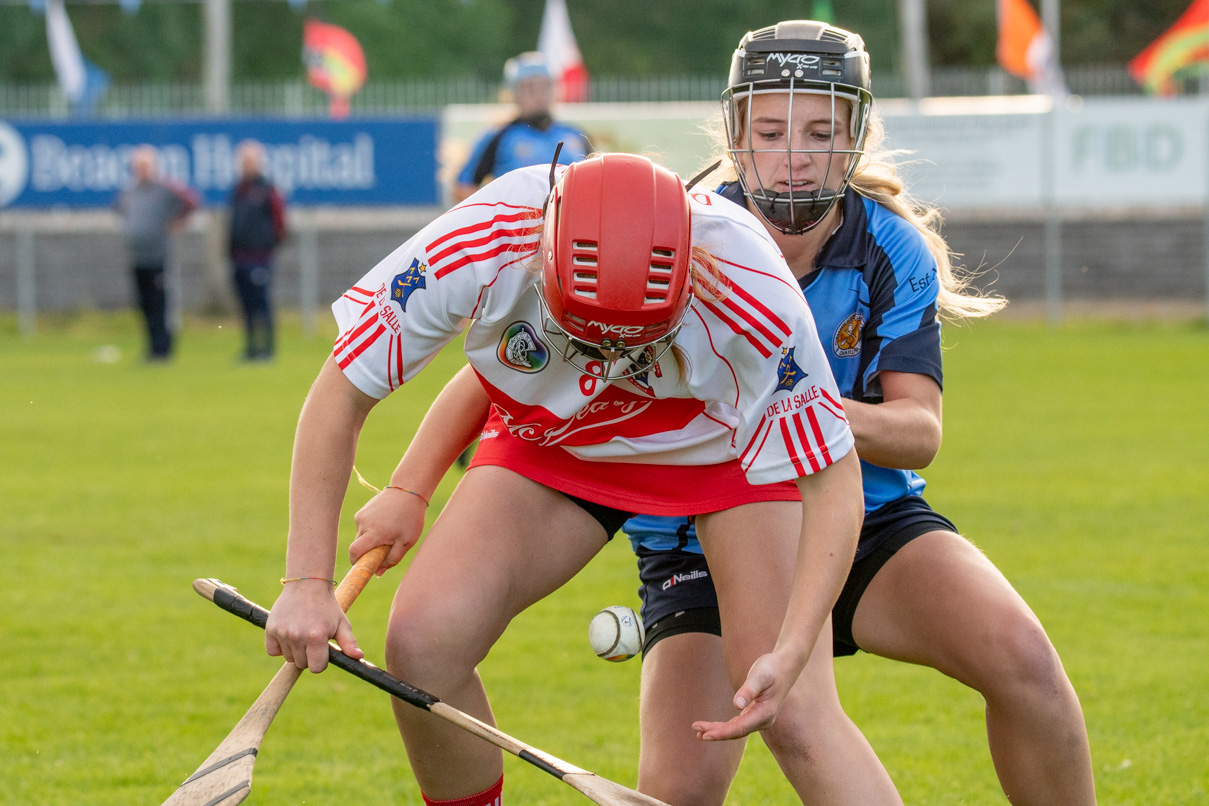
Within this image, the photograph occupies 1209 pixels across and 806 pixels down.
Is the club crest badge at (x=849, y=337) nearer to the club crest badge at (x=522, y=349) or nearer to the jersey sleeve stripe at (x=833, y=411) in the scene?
the jersey sleeve stripe at (x=833, y=411)

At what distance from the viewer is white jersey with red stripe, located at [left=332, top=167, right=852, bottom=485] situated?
288 cm

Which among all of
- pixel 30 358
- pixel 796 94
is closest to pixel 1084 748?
pixel 796 94

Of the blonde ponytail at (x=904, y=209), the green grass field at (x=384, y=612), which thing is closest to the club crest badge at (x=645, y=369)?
the blonde ponytail at (x=904, y=209)

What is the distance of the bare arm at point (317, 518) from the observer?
298cm

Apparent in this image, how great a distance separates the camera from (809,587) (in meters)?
2.88

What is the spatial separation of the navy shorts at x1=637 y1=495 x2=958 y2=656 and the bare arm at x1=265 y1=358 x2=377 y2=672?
3.26 ft

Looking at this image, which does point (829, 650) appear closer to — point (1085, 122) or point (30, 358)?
point (30, 358)

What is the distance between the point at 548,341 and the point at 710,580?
0.98 meters

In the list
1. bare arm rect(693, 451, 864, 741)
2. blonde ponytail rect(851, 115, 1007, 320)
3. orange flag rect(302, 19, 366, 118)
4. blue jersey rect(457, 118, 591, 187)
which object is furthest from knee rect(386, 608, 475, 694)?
orange flag rect(302, 19, 366, 118)

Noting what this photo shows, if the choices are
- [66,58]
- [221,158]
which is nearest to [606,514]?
[221,158]

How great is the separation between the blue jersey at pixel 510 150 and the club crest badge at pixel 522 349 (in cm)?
633

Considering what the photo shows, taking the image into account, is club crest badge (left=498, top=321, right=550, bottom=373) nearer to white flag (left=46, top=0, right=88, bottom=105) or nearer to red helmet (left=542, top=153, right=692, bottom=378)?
red helmet (left=542, top=153, right=692, bottom=378)

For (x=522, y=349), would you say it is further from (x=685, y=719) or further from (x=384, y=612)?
(x=384, y=612)

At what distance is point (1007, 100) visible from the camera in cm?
2086
